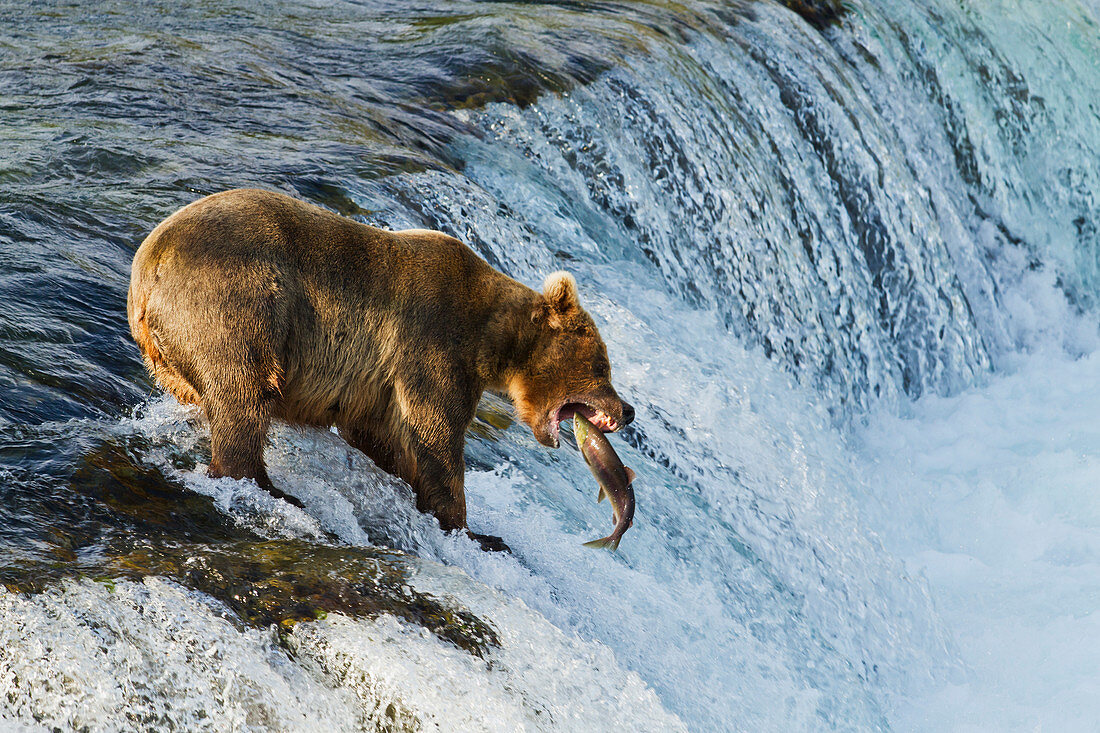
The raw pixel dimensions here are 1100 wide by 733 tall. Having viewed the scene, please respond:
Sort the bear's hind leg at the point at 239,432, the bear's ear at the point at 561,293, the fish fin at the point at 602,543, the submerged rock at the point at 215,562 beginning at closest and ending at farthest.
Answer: the submerged rock at the point at 215,562 → the bear's hind leg at the point at 239,432 → the fish fin at the point at 602,543 → the bear's ear at the point at 561,293

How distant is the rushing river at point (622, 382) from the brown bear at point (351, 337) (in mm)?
243

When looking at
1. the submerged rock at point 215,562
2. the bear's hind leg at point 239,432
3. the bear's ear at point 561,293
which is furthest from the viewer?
the bear's ear at point 561,293

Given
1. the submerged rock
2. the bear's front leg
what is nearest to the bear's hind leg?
the submerged rock

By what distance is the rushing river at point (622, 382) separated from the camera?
10.6 feet

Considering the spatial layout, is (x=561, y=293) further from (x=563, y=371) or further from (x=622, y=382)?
(x=622, y=382)

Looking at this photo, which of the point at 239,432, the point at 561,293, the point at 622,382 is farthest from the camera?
the point at 622,382


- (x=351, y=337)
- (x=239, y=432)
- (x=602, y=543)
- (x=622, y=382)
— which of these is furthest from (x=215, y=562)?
(x=622, y=382)

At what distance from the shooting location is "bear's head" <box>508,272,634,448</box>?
4.57m

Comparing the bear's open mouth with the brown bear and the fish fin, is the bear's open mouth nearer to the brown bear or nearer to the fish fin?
the brown bear

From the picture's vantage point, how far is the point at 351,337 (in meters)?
4.02

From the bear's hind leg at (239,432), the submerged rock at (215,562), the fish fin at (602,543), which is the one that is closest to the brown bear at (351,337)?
the bear's hind leg at (239,432)

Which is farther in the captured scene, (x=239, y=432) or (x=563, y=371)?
(x=563, y=371)

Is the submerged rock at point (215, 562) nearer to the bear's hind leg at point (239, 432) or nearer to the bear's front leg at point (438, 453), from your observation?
the bear's hind leg at point (239, 432)

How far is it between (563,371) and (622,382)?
1895 mm
